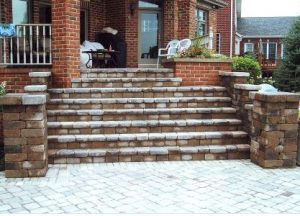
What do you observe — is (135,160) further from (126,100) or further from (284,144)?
(284,144)

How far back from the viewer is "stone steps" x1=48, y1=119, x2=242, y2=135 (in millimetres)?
6465

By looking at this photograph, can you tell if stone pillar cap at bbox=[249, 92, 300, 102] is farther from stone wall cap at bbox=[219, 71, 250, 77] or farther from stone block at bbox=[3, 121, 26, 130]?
stone block at bbox=[3, 121, 26, 130]

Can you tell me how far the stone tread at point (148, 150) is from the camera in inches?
238

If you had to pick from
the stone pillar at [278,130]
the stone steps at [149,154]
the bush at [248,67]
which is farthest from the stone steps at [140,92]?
the bush at [248,67]

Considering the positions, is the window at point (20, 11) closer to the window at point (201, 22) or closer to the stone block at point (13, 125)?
the stone block at point (13, 125)

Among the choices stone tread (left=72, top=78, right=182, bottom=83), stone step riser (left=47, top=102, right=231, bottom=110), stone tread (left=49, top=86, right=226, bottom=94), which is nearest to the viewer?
stone step riser (left=47, top=102, right=231, bottom=110)

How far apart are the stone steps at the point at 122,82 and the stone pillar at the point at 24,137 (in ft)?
7.37

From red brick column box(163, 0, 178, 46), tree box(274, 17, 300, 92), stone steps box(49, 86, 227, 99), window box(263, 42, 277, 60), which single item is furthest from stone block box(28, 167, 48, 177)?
window box(263, 42, 277, 60)

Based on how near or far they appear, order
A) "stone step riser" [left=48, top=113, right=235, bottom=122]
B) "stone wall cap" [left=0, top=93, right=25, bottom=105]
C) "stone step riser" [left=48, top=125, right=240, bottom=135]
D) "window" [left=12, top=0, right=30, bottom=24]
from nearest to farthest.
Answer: "stone wall cap" [left=0, top=93, right=25, bottom=105], "stone step riser" [left=48, top=125, right=240, bottom=135], "stone step riser" [left=48, top=113, right=235, bottom=122], "window" [left=12, top=0, right=30, bottom=24]

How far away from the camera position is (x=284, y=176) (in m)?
5.48

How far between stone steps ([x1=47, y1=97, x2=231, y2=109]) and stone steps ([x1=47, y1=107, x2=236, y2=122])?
18cm

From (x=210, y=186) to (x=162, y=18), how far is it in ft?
28.4

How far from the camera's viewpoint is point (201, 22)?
15.0m

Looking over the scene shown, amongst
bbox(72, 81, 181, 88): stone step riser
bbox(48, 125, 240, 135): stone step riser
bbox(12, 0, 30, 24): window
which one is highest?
bbox(12, 0, 30, 24): window
